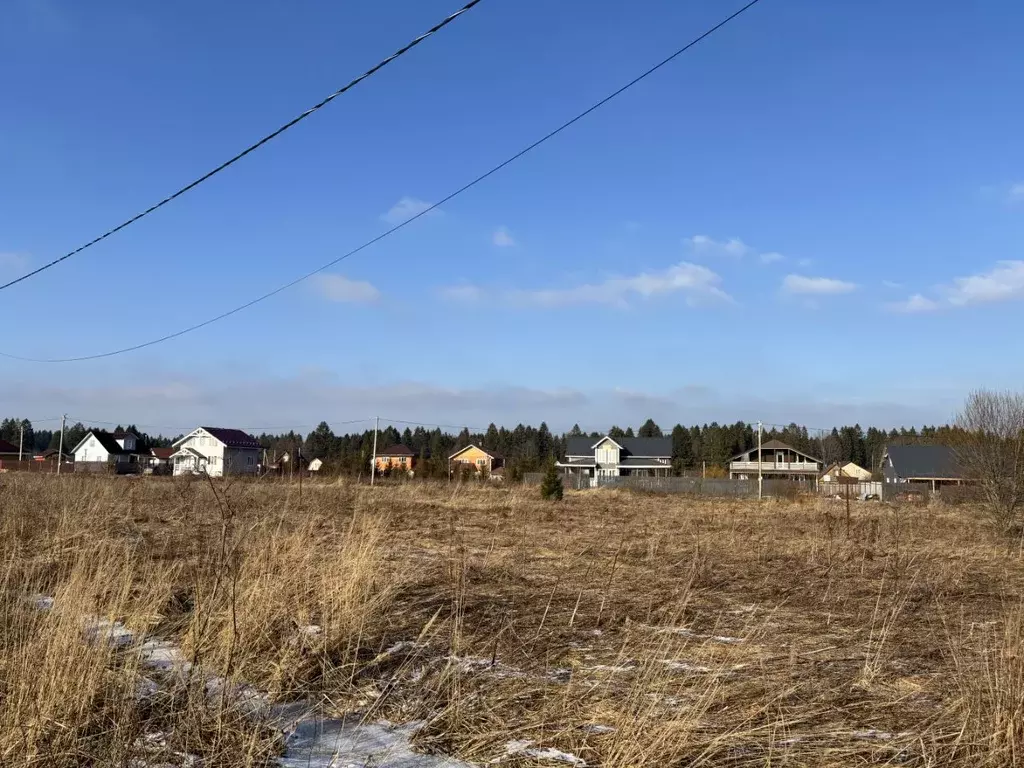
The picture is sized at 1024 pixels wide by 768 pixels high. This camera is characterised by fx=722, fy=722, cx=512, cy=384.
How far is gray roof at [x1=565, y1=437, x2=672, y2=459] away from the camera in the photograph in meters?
75.3

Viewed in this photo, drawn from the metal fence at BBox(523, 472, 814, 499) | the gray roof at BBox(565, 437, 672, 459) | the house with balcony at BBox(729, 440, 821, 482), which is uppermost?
the gray roof at BBox(565, 437, 672, 459)

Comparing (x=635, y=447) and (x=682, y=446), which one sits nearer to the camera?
(x=635, y=447)

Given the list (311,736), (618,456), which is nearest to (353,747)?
(311,736)

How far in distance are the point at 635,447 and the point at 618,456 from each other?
2.68 metres

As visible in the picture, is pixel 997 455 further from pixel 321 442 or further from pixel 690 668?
pixel 321 442

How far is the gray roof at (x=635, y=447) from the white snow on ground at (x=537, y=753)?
72.5 metres

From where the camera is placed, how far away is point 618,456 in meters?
74.9

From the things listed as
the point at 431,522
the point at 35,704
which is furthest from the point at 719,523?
the point at 35,704

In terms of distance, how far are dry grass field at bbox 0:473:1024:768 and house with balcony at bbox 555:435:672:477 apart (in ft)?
218

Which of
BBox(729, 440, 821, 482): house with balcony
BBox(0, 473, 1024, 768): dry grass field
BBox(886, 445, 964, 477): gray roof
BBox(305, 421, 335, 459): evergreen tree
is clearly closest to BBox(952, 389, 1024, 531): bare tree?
BBox(0, 473, 1024, 768): dry grass field

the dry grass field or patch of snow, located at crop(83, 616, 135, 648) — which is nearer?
the dry grass field

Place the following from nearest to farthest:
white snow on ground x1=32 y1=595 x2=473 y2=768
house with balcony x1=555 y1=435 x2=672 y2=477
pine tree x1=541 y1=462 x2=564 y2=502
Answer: white snow on ground x1=32 y1=595 x2=473 y2=768 < pine tree x1=541 y1=462 x2=564 y2=502 < house with balcony x1=555 y1=435 x2=672 y2=477

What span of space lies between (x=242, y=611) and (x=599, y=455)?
234 ft

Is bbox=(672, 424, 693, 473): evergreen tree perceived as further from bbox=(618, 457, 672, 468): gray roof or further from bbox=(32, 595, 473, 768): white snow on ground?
bbox=(32, 595, 473, 768): white snow on ground
